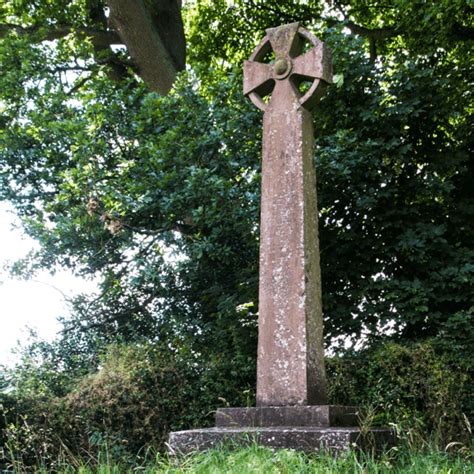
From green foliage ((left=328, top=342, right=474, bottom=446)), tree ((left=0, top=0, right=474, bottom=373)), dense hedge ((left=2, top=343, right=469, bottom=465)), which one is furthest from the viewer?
tree ((left=0, top=0, right=474, bottom=373))

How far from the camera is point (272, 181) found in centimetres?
556

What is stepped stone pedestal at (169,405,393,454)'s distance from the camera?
4.01m

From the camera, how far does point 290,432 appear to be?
13.7ft

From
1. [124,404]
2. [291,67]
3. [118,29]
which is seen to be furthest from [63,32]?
[124,404]

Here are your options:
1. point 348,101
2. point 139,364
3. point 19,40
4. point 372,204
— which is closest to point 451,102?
point 348,101

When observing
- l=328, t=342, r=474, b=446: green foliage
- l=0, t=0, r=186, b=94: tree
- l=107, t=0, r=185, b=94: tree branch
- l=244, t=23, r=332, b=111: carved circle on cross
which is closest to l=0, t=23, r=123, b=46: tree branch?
l=0, t=0, r=186, b=94: tree

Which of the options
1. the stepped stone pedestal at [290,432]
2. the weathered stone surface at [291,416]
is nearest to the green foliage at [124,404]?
the weathered stone surface at [291,416]

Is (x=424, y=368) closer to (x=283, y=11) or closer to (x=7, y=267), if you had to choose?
(x=7, y=267)

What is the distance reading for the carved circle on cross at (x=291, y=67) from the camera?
Answer: 570 cm

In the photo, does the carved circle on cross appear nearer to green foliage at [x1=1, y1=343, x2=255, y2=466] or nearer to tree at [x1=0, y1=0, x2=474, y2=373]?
tree at [x1=0, y1=0, x2=474, y2=373]

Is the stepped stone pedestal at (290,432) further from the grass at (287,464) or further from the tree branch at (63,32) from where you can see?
the tree branch at (63,32)

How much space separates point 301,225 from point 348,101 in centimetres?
437

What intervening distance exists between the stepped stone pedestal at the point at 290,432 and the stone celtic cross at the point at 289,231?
20cm

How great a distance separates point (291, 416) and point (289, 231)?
4.98 ft
